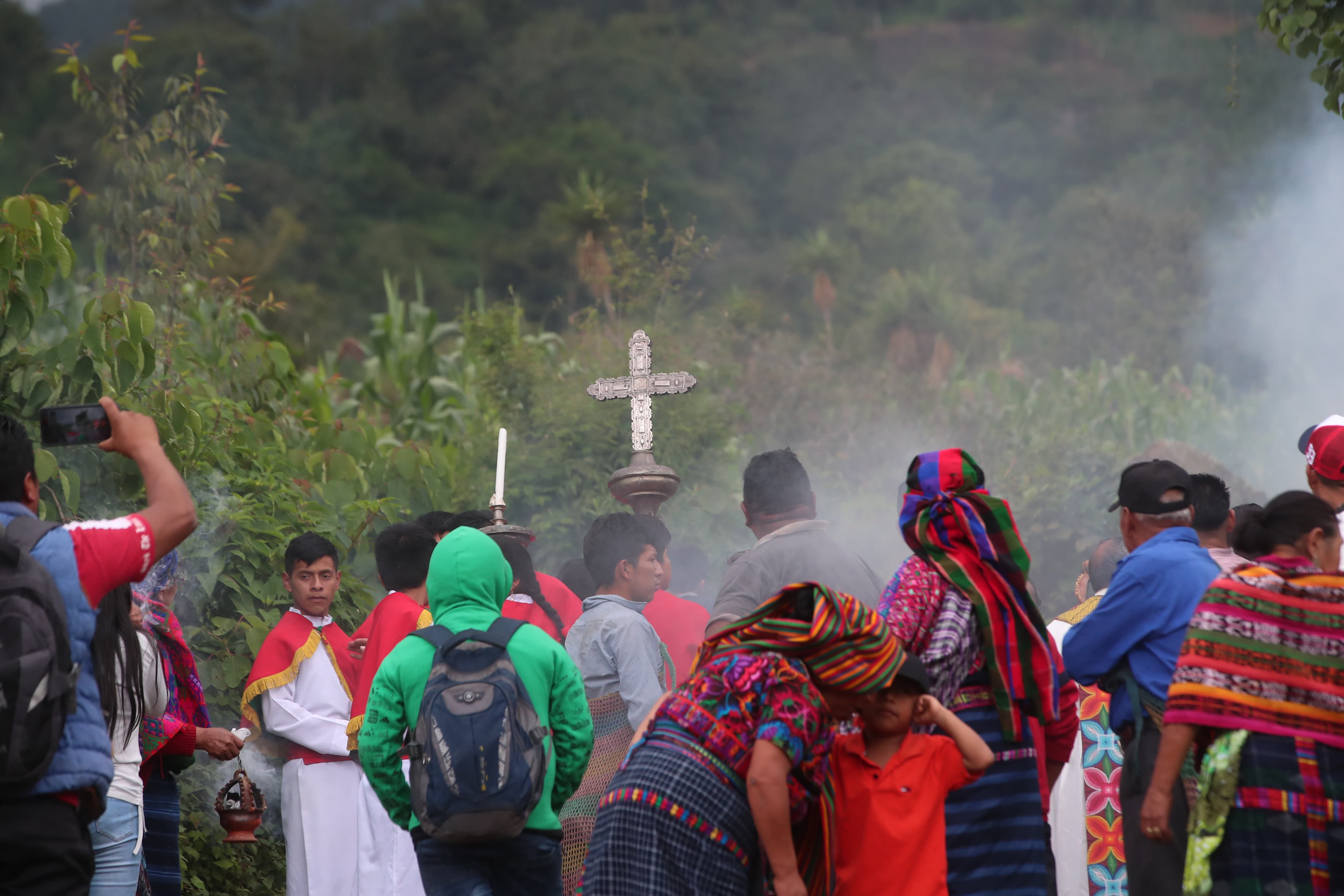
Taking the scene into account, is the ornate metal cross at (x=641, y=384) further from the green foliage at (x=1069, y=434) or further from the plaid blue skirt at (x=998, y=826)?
the green foliage at (x=1069, y=434)

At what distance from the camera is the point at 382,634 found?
5762 mm

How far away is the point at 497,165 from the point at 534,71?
4339 millimetres

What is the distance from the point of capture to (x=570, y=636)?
19.2 feet

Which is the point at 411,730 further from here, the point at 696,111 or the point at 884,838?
the point at 696,111

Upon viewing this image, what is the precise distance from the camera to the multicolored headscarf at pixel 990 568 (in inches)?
158

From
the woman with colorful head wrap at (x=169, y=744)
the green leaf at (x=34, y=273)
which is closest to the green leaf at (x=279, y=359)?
the green leaf at (x=34, y=273)

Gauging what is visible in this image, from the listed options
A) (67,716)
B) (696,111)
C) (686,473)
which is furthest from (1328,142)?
(67,716)

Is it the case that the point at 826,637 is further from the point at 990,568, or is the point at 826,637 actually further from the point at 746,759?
the point at 990,568

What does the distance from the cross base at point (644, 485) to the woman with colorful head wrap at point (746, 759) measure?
4215mm

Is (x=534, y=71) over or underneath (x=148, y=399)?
over

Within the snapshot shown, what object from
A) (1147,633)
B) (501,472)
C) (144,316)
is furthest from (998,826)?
(144,316)

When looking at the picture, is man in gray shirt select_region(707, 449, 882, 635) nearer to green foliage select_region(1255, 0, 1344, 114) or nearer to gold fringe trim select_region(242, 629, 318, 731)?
gold fringe trim select_region(242, 629, 318, 731)

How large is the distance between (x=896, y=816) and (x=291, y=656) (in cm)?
323

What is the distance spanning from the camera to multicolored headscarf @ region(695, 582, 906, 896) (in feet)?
11.5
